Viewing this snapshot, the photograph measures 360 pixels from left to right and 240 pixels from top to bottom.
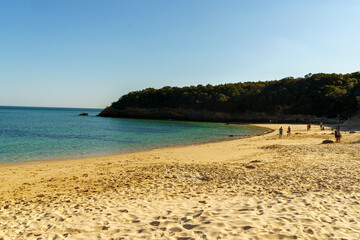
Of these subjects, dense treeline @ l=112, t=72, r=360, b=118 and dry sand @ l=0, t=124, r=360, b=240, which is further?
dense treeline @ l=112, t=72, r=360, b=118

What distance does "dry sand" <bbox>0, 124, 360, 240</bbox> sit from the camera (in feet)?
14.6

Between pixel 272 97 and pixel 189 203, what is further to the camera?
pixel 272 97

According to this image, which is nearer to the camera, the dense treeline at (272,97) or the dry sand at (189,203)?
the dry sand at (189,203)

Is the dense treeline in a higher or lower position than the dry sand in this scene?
higher

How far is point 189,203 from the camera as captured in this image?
6.16 meters

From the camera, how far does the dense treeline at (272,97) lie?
59.2m

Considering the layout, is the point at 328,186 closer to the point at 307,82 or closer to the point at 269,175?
the point at 269,175

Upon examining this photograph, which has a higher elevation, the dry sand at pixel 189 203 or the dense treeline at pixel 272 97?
the dense treeline at pixel 272 97

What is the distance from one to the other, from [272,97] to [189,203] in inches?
2840

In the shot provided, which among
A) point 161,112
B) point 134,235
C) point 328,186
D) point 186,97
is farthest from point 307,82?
point 134,235

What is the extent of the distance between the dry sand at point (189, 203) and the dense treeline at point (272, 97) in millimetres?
52920

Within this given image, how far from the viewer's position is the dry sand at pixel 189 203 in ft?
14.6

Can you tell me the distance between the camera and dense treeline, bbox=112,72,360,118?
59.2 metres

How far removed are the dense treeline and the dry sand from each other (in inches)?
2083
